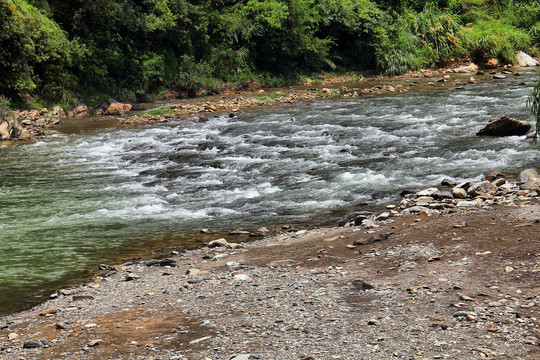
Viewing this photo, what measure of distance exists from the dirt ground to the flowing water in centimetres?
147

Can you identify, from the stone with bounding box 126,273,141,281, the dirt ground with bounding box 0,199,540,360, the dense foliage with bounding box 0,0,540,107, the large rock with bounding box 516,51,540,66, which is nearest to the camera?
the dirt ground with bounding box 0,199,540,360

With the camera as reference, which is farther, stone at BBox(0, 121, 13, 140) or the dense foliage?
the dense foliage

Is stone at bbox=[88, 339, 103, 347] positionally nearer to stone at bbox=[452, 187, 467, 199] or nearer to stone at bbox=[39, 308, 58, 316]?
stone at bbox=[39, 308, 58, 316]

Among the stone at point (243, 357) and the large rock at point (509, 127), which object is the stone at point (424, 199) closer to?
the stone at point (243, 357)

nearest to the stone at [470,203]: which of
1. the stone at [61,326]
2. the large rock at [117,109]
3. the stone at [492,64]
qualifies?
the stone at [61,326]

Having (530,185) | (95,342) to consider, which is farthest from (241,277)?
(530,185)

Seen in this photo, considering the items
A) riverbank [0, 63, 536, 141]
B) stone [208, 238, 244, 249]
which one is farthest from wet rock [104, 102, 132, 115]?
stone [208, 238, 244, 249]

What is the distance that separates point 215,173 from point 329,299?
8413 millimetres

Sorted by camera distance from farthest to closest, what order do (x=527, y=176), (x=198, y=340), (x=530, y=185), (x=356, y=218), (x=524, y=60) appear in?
1. (x=524, y=60)
2. (x=527, y=176)
3. (x=530, y=185)
4. (x=356, y=218)
5. (x=198, y=340)

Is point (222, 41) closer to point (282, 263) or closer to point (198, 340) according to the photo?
point (282, 263)

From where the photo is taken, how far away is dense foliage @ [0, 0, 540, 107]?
79.2ft

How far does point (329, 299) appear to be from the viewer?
5.60m

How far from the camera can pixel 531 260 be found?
5.86 meters

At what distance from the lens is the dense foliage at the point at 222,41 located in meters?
24.1
